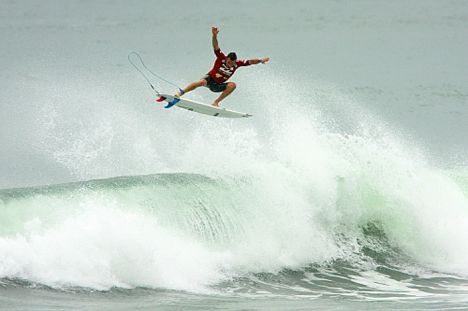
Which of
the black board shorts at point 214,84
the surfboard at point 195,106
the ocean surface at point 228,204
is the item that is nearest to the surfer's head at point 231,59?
the black board shorts at point 214,84

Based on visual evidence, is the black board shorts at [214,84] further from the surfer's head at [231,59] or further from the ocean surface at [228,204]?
the ocean surface at [228,204]

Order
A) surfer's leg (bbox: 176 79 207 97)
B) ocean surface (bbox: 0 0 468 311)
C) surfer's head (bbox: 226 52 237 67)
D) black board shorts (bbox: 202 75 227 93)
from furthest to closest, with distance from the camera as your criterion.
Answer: black board shorts (bbox: 202 75 227 93) → surfer's leg (bbox: 176 79 207 97) → surfer's head (bbox: 226 52 237 67) → ocean surface (bbox: 0 0 468 311)

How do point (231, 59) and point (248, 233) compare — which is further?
point (231, 59)

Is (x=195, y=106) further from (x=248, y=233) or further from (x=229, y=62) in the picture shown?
(x=248, y=233)

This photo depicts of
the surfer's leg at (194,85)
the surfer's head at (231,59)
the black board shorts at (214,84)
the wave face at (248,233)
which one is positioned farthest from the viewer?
the black board shorts at (214,84)

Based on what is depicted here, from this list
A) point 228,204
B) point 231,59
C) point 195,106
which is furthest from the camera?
point 195,106

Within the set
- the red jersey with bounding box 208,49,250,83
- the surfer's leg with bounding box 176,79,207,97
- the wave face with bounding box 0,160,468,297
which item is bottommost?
the wave face with bounding box 0,160,468,297

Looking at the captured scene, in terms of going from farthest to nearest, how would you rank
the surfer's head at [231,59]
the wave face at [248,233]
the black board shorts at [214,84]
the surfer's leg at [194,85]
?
1. the black board shorts at [214,84]
2. the surfer's leg at [194,85]
3. the surfer's head at [231,59]
4. the wave face at [248,233]

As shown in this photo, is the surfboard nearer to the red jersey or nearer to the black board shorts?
the black board shorts

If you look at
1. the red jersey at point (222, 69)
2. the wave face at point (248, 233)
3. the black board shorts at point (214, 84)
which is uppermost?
the red jersey at point (222, 69)

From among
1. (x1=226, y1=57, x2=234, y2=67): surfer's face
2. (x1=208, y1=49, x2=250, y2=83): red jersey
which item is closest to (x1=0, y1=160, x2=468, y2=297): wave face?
(x1=208, y1=49, x2=250, y2=83): red jersey

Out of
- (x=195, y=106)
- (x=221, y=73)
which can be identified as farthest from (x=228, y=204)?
(x=221, y=73)

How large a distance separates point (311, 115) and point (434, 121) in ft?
45.7

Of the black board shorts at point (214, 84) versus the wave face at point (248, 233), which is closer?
the wave face at point (248, 233)
